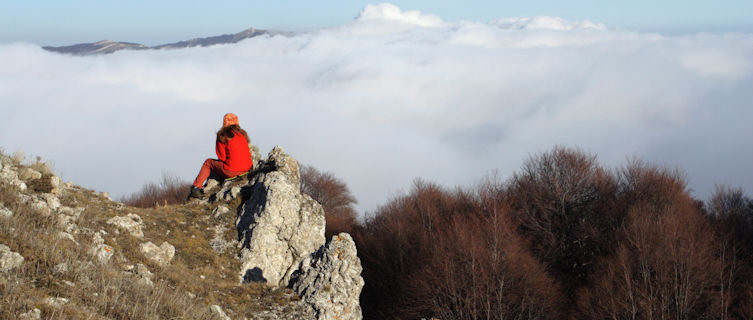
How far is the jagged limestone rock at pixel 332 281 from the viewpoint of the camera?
13.2 meters

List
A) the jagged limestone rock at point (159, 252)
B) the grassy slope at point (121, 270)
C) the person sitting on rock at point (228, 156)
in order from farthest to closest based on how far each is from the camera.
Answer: the person sitting on rock at point (228, 156) < the jagged limestone rock at point (159, 252) < the grassy slope at point (121, 270)

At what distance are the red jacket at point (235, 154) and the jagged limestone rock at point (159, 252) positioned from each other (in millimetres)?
4663

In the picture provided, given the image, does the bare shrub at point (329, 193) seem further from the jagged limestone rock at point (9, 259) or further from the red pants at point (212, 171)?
the jagged limestone rock at point (9, 259)

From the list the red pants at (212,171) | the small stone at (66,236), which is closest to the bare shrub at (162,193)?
the red pants at (212,171)

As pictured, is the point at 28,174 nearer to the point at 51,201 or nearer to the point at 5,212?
the point at 51,201

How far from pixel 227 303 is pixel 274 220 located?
4.32 m

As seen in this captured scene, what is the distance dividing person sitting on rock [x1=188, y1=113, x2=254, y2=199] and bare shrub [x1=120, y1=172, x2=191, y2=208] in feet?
209

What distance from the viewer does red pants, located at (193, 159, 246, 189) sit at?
1873 cm

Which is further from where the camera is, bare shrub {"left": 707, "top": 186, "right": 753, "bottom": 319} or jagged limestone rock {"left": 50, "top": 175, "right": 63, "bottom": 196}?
bare shrub {"left": 707, "top": 186, "right": 753, "bottom": 319}

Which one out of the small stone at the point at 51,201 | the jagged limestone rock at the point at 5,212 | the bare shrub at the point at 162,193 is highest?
the jagged limestone rock at the point at 5,212

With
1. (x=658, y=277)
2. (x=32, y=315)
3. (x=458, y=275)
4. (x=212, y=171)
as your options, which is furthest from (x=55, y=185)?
(x=658, y=277)

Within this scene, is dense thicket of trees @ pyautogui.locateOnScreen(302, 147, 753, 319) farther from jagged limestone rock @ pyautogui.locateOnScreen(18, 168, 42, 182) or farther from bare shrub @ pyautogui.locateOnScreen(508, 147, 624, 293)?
jagged limestone rock @ pyautogui.locateOnScreen(18, 168, 42, 182)

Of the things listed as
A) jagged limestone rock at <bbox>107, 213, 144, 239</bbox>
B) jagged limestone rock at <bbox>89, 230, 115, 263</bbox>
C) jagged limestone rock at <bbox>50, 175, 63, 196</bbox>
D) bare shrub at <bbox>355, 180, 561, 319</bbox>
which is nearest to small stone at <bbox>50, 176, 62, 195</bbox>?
jagged limestone rock at <bbox>50, 175, 63, 196</bbox>

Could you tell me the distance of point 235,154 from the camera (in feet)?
61.8
